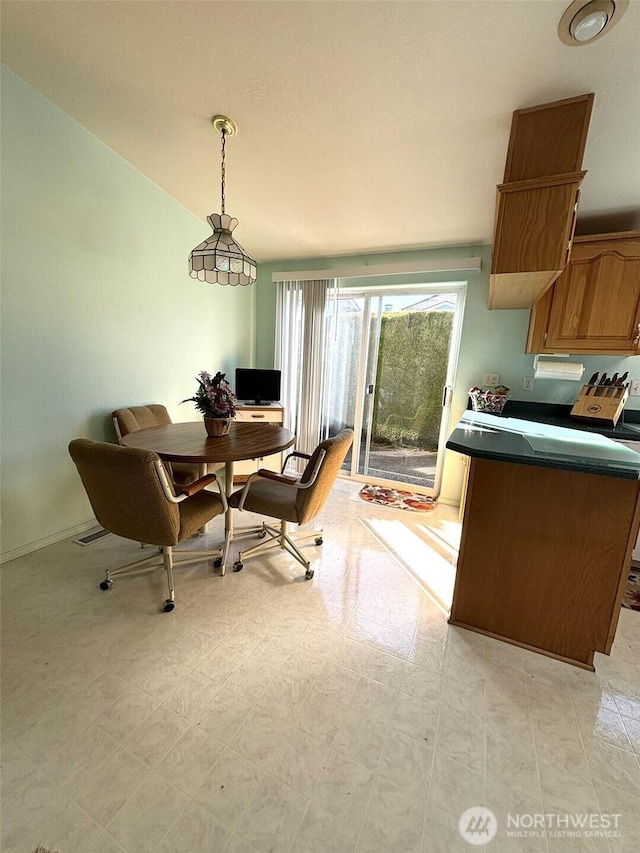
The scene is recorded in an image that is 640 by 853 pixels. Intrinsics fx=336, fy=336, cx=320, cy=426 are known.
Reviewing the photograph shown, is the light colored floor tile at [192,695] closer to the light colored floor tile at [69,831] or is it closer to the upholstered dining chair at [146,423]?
the light colored floor tile at [69,831]

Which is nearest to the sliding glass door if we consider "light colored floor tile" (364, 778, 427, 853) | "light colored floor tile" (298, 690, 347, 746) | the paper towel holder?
the paper towel holder

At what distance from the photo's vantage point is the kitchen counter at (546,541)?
1.36 m

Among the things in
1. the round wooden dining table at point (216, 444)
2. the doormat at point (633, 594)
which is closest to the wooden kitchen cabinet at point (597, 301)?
the doormat at point (633, 594)

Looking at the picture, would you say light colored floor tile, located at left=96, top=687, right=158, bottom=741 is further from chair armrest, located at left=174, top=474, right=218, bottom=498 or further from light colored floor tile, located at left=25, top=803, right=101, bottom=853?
chair armrest, located at left=174, top=474, right=218, bottom=498

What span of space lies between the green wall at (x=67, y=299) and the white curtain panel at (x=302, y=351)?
115 cm

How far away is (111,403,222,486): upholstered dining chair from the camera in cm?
244

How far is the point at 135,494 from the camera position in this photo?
1.50 metres

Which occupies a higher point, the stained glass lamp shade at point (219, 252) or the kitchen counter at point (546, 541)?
the stained glass lamp shade at point (219, 252)

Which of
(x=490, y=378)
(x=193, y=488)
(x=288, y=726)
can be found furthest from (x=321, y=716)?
(x=490, y=378)

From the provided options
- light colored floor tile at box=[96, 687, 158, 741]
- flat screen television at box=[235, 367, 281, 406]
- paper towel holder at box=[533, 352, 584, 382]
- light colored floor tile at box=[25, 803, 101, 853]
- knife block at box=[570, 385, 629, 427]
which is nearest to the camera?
light colored floor tile at box=[25, 803, 101, 853]

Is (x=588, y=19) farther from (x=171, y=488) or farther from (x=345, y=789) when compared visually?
(x=345, y=789)

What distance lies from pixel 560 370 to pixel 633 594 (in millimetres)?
1517

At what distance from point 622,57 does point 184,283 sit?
2.95 metres

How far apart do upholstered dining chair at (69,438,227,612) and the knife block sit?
265 cm
